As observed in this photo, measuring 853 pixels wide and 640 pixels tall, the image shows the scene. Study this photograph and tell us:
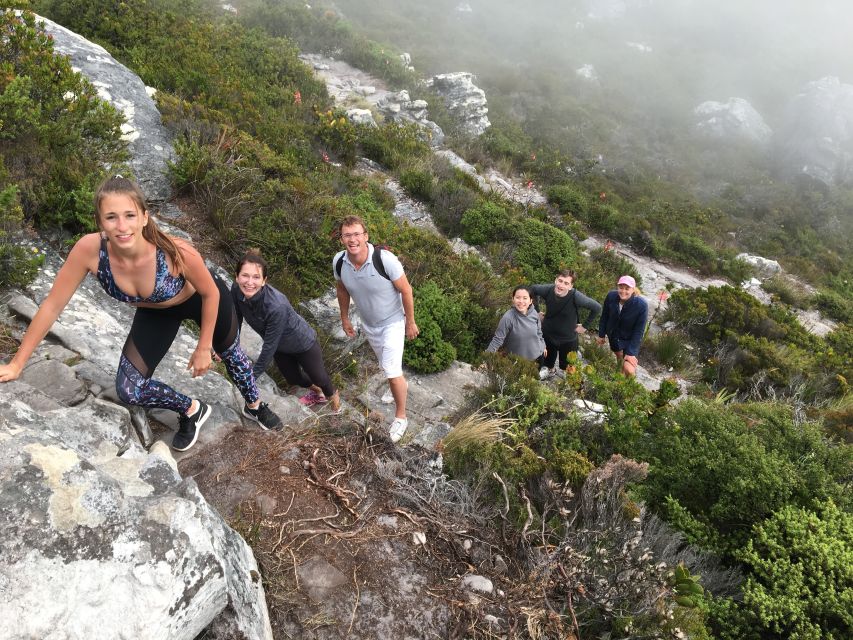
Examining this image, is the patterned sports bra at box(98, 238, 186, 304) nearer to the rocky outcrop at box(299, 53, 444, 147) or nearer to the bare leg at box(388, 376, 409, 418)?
the bare leg at box(388, 376, 409, 418)

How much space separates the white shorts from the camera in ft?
12.9

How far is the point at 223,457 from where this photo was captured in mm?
3053

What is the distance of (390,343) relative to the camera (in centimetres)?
393

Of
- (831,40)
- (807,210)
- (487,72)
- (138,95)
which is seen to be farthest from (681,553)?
(831,40)

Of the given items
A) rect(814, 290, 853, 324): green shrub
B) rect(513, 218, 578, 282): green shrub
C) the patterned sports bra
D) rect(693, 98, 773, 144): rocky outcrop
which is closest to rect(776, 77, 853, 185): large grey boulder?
rect(693, 98, 773, 144): rocky outcrop

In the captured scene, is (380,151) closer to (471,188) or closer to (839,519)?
(471,188)

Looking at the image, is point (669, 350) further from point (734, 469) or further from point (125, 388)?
point (125, 388)

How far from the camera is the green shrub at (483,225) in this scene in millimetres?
9812

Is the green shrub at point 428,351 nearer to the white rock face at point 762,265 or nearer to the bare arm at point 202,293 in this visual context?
the bare arm at point 202,293

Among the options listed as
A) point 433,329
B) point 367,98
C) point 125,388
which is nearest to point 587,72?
point 367,98

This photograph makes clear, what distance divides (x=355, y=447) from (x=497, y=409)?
1648mm

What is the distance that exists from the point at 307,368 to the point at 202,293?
152 centimetres

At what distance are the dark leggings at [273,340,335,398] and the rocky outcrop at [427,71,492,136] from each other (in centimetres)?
1467

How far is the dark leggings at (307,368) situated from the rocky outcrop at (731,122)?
86.3 feet
